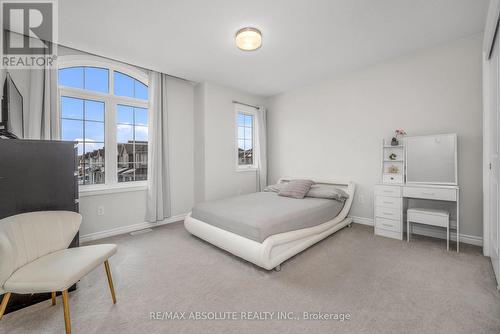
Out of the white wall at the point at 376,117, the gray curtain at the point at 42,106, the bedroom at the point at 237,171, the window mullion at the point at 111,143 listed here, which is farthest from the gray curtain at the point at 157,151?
the white wall at the point at 376,117

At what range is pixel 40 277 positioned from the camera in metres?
1.42

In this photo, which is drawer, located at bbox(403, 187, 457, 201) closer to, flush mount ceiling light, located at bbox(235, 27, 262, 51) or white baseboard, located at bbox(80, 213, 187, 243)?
flush mount ceiling light, located at bbox(235, 27, 262, 51)

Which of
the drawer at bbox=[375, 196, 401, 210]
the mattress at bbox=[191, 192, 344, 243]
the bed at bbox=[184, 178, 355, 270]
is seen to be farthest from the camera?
the drawer at bbox=[375, 196, 401, 210]

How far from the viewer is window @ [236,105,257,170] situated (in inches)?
199

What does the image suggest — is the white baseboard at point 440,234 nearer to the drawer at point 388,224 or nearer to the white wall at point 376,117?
the white wall at point 376,117

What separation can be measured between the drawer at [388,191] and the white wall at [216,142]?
9.02 ft

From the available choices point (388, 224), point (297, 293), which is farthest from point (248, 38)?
point (388, 224)

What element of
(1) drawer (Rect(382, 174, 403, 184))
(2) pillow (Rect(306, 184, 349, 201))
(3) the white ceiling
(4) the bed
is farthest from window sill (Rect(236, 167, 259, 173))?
(1) drawer (Rect(382, 174, 403, 184))

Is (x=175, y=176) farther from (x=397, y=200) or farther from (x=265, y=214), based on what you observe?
(x=397, y=200)

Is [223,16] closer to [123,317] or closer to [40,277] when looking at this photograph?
[40,277]

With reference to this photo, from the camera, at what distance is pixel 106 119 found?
3557 mm

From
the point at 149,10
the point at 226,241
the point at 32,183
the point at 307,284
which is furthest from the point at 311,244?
the point at 149,10

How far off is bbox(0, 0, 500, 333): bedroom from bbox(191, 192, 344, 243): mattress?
28 millimetres

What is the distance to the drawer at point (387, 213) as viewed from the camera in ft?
10.5
